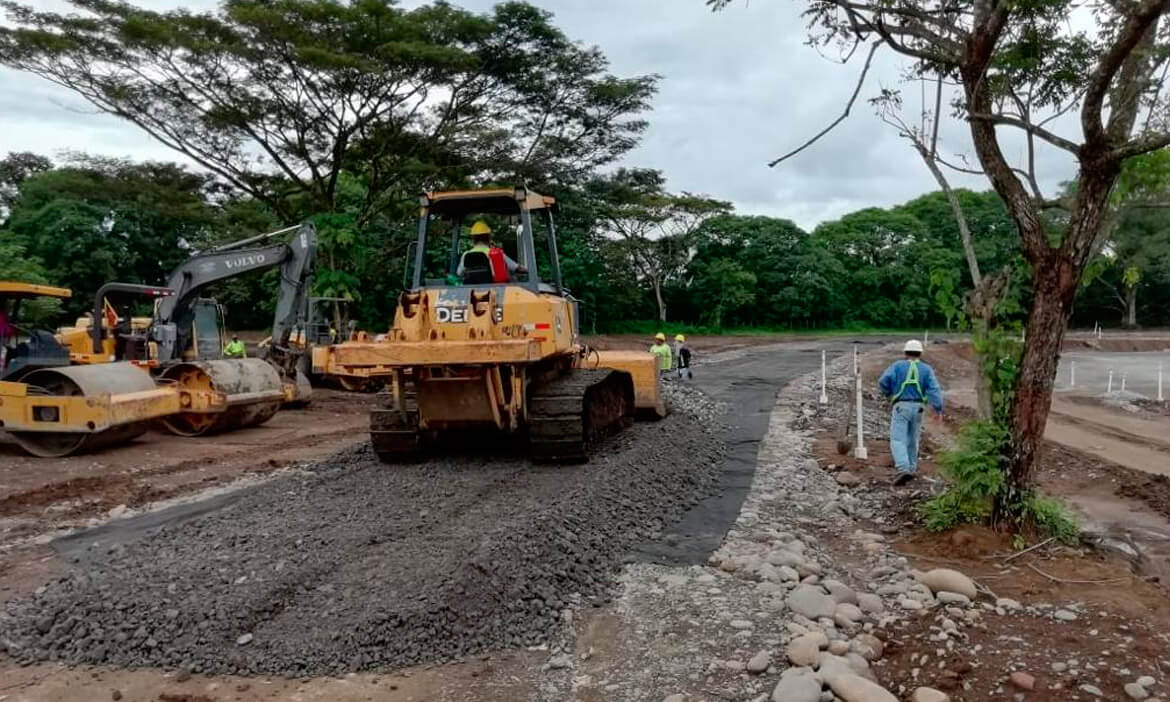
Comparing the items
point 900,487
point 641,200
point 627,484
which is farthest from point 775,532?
point 641,200

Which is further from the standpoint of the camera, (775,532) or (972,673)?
(775,532)

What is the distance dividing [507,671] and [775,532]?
2953mm

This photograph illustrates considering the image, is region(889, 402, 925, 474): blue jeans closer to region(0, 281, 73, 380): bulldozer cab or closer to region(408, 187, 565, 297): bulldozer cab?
region(408, 187, 565, 297): bulldozer cab

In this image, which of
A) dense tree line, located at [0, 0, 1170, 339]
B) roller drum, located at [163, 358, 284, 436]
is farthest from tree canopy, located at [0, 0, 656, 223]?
roller drum, located at [163, 358, 284, 436]

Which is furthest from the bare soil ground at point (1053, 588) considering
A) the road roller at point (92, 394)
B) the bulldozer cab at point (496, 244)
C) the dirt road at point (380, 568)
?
the road roller at point (92, 394)

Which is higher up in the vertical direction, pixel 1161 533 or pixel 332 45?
pixel 332 45

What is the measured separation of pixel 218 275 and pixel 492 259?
25.6ft

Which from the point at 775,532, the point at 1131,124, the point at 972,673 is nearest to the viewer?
the point at 972,673

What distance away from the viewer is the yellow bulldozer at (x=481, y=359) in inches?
311

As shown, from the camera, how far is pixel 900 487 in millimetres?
7996

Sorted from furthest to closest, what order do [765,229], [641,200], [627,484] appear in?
[765,229], [641,200], [627,484]

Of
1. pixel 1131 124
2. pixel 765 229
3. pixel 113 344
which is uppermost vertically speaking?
pixel 765 229

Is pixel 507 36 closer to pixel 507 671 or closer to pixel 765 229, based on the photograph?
pixel 507 671

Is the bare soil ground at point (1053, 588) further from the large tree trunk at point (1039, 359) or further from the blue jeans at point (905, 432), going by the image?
the large tree trunk at point (1039, 359)
